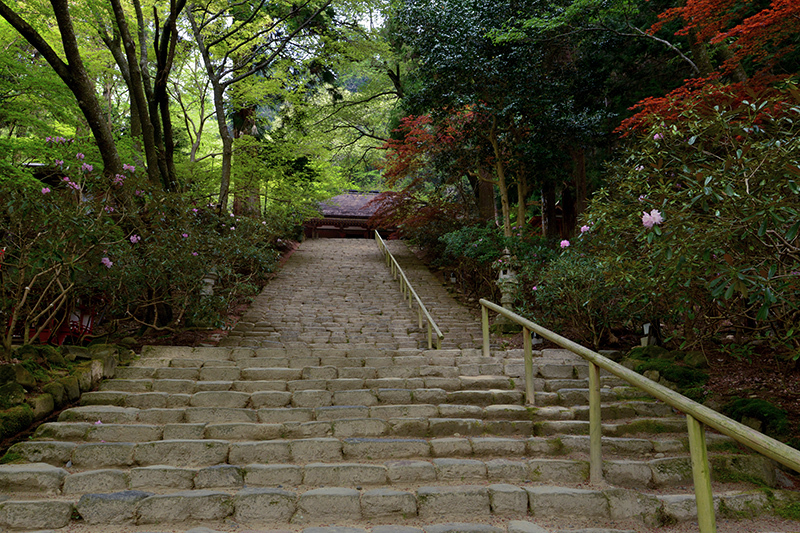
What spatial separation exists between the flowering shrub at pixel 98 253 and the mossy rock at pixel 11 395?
0.67 meters

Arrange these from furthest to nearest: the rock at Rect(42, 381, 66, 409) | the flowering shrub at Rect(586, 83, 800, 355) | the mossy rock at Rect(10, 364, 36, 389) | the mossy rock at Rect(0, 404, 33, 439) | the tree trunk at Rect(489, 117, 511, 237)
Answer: the tree trunk at Rect(489, 117, 511, 237), the rock at Rect(42, 381, 66, 409), the mossy rock at Rect(10, 364, 36, 389), the mossy rock at Rect(0, 404, 33, 439), the flowering shrub at Rect(586, 83, 800, 355)

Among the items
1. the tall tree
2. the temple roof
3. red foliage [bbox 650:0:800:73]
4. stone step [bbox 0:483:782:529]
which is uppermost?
the tall tree

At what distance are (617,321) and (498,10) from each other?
21.7 ft

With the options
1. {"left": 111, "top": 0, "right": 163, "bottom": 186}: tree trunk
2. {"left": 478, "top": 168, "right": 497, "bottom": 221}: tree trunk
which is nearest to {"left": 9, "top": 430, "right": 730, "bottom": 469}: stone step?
{"left": 111, "top": 0, "right": 163, "bottom": 186}: tree trunk

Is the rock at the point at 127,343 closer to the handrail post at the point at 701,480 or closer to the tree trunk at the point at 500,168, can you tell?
the handrail post at the point at 701,480

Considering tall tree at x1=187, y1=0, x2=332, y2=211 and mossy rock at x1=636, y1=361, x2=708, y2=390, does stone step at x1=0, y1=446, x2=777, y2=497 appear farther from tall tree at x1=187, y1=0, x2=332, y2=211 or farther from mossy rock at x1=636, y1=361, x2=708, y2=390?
tall tree at x1=187, y1=0, x2=332, y2=211

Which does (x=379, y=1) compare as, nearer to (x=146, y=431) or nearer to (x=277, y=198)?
(x=277, y=198)

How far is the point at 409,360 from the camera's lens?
5508mm

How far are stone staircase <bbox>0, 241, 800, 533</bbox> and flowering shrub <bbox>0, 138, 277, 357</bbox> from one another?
1.25 meters

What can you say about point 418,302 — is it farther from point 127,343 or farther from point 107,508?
point 107,508

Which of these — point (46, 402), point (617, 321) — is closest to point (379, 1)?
point (617, 321)

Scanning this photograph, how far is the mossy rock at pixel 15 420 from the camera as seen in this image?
342cm

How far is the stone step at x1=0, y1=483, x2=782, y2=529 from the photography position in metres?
2.66

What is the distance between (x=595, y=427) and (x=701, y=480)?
97cm
